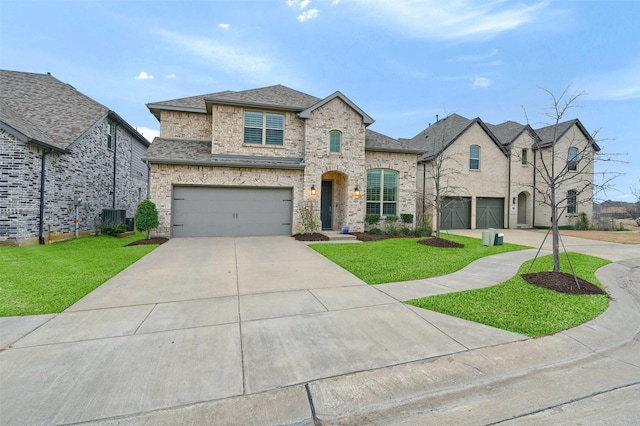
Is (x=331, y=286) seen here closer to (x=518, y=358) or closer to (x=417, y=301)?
(x=417, y=301)

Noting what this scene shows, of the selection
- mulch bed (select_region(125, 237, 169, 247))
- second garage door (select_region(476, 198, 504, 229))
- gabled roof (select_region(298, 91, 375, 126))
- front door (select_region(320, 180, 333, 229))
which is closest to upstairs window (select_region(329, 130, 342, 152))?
gabled roof (select_region(298, 91, 375, 126))

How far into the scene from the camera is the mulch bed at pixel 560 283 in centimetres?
530

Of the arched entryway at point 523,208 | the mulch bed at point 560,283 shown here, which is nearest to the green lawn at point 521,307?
the mulch bed at point 560,283

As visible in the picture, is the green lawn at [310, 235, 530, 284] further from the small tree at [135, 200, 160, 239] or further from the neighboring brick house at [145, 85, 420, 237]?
the small tree at [135, 200, 160, 239]

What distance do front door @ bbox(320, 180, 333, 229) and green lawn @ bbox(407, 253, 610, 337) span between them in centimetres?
1018

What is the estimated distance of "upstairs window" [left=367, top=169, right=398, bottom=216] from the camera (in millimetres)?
14766

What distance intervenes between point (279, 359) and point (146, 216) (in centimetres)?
1082

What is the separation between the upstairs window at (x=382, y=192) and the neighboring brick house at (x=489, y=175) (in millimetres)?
3369

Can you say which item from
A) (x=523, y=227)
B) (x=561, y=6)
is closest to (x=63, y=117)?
(x=561, y=6)

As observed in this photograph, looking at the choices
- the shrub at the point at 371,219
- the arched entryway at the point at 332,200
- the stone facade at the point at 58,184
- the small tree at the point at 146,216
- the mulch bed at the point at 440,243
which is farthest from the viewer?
the arched entryway at the point at 332,200

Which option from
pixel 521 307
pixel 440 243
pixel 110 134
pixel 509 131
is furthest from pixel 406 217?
pixel 110 134

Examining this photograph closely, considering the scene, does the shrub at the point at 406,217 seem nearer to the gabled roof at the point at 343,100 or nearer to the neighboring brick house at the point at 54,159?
the gabled roof at the point at 343,100

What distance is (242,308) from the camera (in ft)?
14.4

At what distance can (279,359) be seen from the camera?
2953 millimetres
